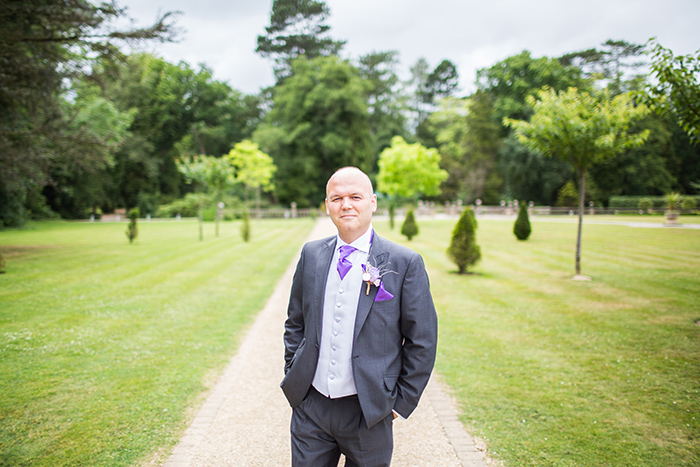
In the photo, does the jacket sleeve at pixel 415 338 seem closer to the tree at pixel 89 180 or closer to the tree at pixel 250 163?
the tree at pixel 89 180

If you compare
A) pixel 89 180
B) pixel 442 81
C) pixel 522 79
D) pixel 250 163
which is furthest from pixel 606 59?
pixel 89 180

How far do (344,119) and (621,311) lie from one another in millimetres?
42023

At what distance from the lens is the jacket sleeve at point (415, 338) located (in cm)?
190

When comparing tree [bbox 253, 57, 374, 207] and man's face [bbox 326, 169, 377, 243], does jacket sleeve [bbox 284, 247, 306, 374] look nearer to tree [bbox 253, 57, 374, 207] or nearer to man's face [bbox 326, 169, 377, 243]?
man's face [bbox 326, 169, 377, 243]

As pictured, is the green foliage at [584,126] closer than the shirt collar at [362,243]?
No

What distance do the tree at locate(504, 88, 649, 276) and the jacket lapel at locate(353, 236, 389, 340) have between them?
895 centimetres

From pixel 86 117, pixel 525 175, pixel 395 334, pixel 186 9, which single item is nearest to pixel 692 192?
pixel 525 175

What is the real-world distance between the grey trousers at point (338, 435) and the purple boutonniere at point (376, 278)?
0.55 metres

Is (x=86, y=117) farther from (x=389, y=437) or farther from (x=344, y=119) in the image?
(x=389, y=437)

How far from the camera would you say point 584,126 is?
900 centimetres

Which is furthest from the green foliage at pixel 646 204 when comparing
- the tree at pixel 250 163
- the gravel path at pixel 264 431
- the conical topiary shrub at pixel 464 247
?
the gravel path at pixel 264 431

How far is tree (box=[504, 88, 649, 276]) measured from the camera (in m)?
8.90

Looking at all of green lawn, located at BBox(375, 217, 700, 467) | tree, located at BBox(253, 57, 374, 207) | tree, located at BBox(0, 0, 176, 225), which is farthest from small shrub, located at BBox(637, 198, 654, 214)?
tree, located at BBox(0, 0, 176, 225)

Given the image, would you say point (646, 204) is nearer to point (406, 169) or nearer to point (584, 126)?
point (406, 169)
